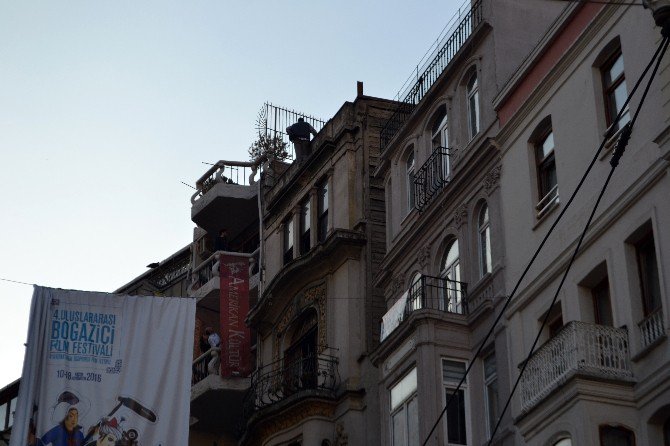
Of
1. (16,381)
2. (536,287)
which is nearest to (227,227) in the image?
(16,381)

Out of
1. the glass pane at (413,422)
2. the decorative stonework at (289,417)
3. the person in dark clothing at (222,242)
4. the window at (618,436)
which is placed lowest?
the window at (618,436)

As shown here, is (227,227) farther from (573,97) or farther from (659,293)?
(659,293)

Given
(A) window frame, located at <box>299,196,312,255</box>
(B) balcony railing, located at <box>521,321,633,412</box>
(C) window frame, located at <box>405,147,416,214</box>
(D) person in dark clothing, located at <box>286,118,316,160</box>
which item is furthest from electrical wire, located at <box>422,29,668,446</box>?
(D) person in dark clothing, located at <box>286,118,316,160</box>

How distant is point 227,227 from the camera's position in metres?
45.2

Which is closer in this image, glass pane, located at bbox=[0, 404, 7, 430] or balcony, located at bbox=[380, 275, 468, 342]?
balcony, located at bbox=[380, 275, 468, 342]

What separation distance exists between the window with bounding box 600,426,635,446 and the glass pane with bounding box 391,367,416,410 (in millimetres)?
7300

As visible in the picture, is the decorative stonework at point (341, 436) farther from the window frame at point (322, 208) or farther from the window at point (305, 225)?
the window at point (305, 225)

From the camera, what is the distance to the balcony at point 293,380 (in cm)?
3381

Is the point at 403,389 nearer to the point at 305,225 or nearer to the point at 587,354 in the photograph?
the point at 587,354

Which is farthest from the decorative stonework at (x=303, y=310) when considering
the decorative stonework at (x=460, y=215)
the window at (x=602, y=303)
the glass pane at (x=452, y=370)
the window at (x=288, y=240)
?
the window at (x=602, y=303)

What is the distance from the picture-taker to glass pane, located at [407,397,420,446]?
89.9 feet

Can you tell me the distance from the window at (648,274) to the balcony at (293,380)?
12.9 m

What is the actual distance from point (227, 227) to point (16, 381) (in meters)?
12.9

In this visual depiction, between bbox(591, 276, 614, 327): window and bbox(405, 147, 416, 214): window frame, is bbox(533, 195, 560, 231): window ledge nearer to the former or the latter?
bbox(591, 276, 614, 327): window
